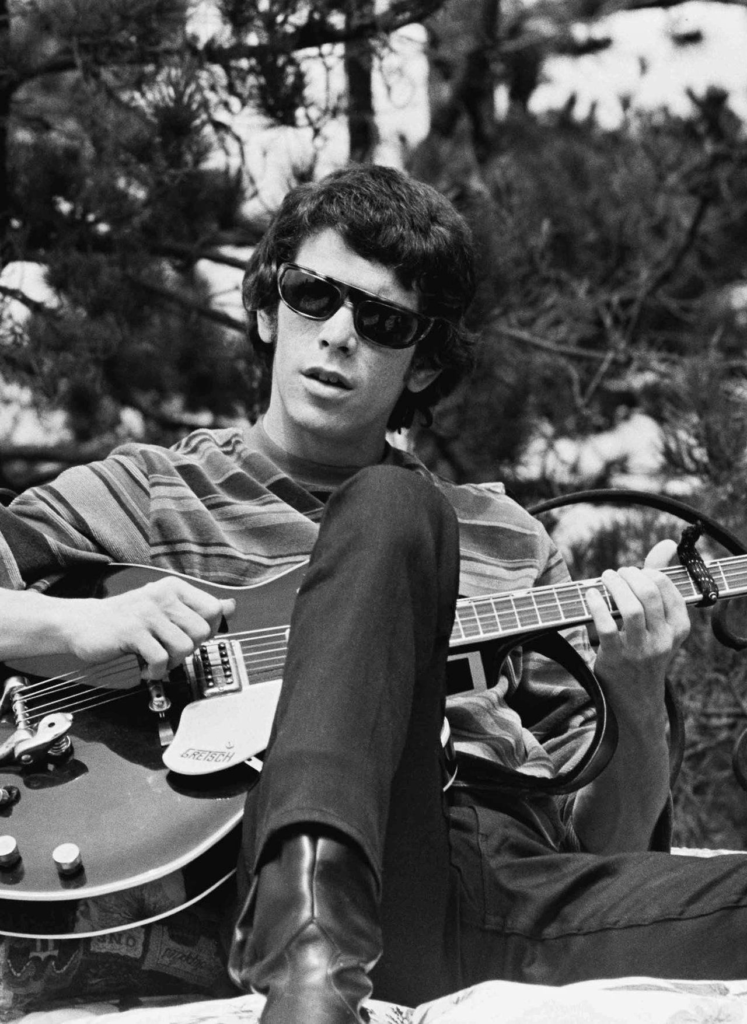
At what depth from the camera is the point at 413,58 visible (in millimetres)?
3764

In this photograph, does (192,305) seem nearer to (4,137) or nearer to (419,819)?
(4,137)

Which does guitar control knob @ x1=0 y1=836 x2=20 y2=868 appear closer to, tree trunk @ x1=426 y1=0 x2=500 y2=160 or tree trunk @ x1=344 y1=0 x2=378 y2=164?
tree trunk @ x1=344 y1=0 x2=378 y2=164

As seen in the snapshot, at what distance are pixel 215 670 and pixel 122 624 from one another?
0.57ft

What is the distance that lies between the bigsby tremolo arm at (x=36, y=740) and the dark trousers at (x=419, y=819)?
392 mm

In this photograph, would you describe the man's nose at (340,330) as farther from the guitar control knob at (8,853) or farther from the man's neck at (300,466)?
the guitar control knob at (8,853)

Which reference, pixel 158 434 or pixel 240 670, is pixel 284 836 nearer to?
pixel 240 670

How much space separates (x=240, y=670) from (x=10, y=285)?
1952mm

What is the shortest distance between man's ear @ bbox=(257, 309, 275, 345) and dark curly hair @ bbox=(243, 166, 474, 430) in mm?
12

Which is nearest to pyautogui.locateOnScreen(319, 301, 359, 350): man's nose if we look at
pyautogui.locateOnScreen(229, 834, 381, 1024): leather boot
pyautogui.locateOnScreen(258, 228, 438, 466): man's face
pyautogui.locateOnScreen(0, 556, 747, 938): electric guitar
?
pyautogui.locateOnScreen(258, 228, 438, 466): man's face

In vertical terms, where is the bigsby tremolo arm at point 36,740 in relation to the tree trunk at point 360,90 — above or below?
below

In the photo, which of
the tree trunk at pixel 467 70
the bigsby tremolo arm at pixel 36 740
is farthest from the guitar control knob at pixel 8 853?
the tree trunk at pixel 467 70

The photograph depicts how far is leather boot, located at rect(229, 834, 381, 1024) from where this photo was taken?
115 centimetres

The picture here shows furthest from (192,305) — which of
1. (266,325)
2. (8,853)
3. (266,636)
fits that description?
(8,853)

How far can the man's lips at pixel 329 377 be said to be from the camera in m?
2.20
